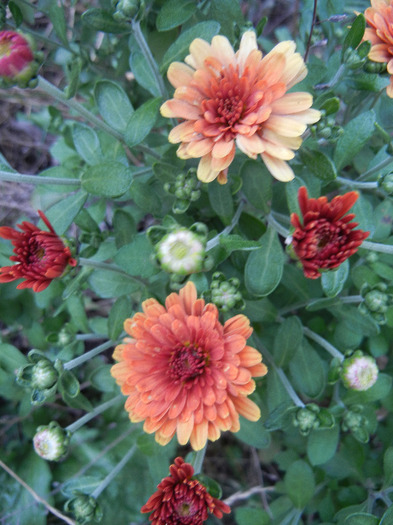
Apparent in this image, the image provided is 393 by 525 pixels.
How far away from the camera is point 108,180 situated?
216 cm

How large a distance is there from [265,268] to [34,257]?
1.04 meters

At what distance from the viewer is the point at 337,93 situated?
2812 millimetres

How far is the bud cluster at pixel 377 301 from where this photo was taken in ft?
7.32

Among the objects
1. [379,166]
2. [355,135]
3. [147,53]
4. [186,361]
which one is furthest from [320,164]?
[186,361]

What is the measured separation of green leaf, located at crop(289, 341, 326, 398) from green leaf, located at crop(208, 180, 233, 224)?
3.04 feet

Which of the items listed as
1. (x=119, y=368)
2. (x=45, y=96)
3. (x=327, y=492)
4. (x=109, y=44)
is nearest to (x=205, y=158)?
(x=119, y=368)

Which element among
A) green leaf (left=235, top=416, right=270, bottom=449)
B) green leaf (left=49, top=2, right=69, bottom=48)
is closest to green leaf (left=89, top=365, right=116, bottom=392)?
green leaf (left=235, top=416, right=270, bottom=449)

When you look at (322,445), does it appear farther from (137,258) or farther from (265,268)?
(137,258)

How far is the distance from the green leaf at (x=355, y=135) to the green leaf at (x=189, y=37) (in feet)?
2.60

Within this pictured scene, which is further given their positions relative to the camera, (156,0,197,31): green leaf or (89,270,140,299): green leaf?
(89,270,140,299): green leaf

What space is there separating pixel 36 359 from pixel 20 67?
1.26m

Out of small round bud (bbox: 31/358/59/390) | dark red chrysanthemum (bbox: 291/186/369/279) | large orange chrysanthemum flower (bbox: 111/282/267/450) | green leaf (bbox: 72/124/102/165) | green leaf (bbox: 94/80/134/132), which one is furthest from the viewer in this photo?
green leaf (bbox: 72/124/102/165)

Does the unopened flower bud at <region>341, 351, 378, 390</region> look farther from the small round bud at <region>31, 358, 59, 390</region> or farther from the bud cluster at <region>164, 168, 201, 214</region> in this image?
the small round bud at <region>31, 358, 59, 390</region>

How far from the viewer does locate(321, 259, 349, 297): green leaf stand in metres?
2.12
